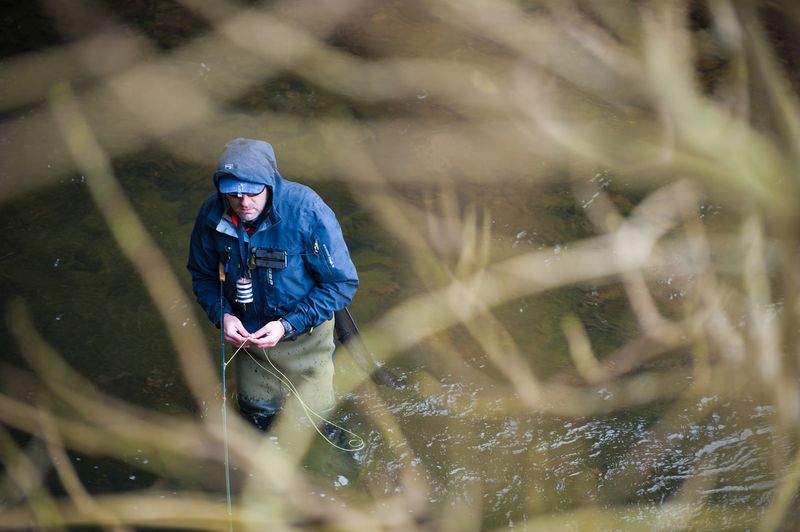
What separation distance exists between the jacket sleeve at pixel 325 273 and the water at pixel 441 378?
0.92 metres

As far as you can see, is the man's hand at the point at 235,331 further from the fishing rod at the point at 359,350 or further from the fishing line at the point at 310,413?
the fishing rod at the point at 359,350

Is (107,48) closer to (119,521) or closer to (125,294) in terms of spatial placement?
(125,294)

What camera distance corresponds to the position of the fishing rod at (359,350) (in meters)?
4.02

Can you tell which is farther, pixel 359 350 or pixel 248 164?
pixel 359 350

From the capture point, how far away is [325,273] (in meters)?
3.39

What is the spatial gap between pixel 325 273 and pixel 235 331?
400 mm

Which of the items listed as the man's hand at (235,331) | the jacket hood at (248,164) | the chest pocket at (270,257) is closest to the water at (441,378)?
the man's hand at (235,331)

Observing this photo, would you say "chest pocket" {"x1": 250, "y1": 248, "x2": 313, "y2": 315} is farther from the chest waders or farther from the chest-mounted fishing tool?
the chest waders

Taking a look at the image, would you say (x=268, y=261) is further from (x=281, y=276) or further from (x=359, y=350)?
(x=359, y=350)

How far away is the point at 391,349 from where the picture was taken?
4691 millimetres

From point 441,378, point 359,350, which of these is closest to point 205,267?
point 359,350

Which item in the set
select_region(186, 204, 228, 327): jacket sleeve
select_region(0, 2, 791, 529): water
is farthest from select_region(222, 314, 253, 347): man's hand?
select_region(0, 2, 791, 529): water

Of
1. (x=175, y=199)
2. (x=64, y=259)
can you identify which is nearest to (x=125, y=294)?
(x=64, y=259)

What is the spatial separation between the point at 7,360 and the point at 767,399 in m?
3.70
